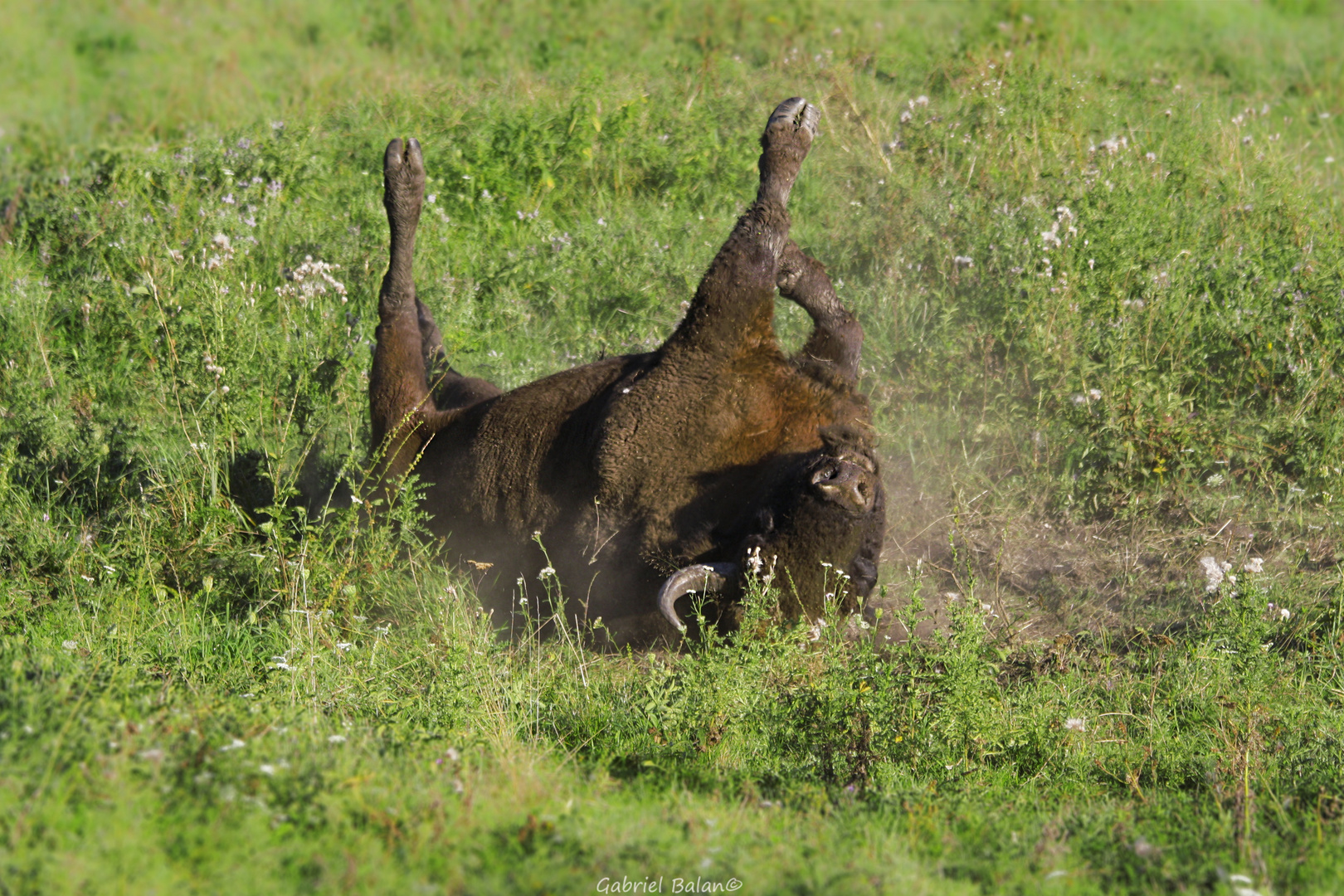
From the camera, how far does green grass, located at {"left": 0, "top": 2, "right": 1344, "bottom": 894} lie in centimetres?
271

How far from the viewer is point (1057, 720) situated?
150 inches

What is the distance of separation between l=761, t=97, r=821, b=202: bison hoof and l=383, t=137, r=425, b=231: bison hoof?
6.31 feet

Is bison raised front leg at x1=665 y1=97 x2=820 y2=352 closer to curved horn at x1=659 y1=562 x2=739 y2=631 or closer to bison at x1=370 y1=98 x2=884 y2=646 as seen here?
bison at x1=370 y1=98 x2=884 y2=646

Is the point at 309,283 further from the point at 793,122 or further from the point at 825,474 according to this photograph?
the point at 825,474

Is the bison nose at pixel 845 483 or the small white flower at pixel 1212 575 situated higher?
the bison nose at pixel 845 483

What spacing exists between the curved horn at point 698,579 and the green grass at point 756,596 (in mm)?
234

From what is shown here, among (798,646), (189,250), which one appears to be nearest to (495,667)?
(798,646)

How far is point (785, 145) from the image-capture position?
4.99 m

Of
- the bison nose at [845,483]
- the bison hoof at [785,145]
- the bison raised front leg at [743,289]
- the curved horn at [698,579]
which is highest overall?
the bison hoof at [785,145]

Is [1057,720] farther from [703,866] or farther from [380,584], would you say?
[380,584]

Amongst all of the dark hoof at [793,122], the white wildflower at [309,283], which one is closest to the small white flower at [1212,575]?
the dark hoof at [793,122]

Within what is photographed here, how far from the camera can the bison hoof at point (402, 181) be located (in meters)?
5.85

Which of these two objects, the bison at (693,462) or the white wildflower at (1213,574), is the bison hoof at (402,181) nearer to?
the bison at (693,462)

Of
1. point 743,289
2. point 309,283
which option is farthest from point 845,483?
point 309,283
